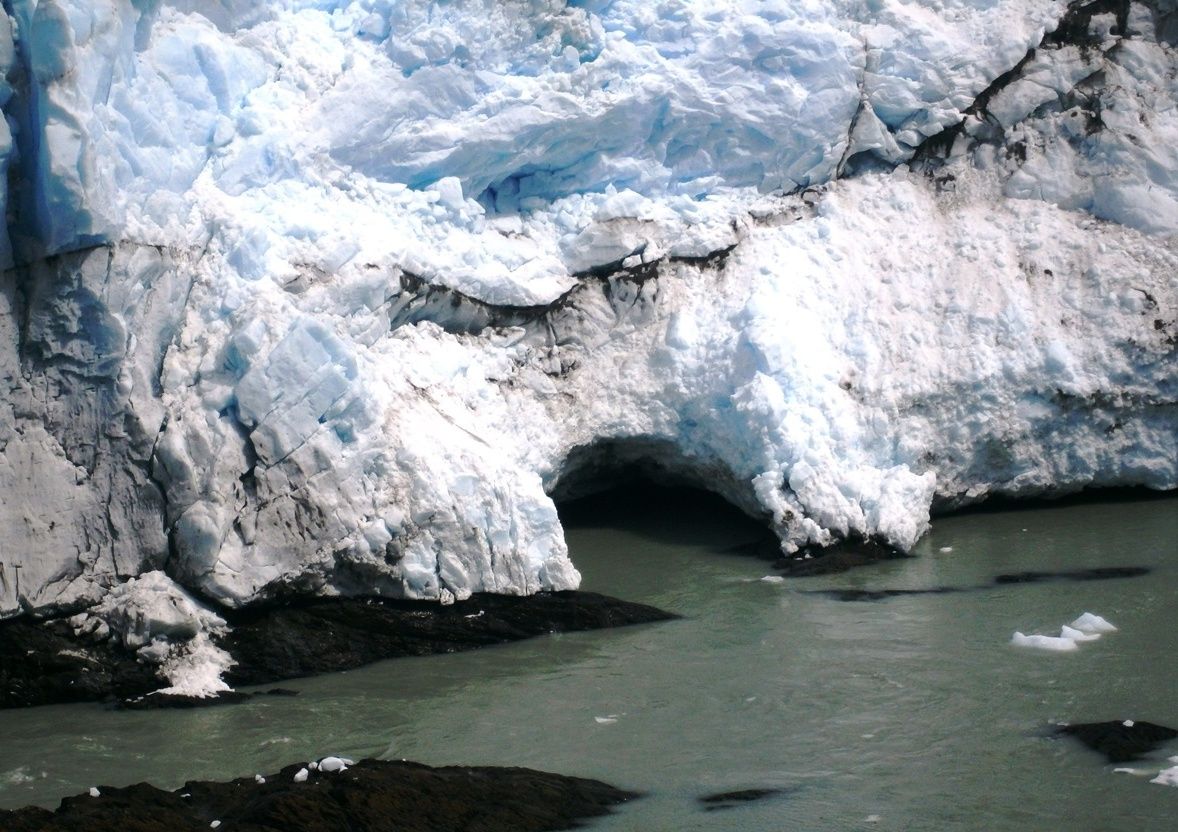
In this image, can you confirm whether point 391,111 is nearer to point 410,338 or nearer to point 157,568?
point 410,338

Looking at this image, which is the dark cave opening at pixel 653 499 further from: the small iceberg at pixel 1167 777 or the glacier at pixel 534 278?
the small iceberg at pixel 1167 777

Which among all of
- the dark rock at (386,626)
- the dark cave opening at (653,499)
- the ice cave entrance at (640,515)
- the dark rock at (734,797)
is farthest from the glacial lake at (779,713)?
the dark cave opening at (653,499)

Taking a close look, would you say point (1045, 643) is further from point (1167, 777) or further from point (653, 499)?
point (653, 499)

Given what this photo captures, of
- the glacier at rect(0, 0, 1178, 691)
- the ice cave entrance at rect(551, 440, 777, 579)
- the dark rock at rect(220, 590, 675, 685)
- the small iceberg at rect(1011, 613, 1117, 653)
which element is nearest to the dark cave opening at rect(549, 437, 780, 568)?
the ice cave entrance at rect(551, 440, 777, 579)

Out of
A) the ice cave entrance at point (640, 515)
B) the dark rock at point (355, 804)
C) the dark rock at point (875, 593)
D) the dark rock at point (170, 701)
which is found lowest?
the dark rock at point (355, 804)

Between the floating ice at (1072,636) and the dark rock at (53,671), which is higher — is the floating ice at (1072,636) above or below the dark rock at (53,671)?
below

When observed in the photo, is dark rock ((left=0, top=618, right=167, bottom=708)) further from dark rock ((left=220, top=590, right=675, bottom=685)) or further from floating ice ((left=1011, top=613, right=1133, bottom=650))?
floating ice ((left=1011, top=613, right=1133, bottom=650))

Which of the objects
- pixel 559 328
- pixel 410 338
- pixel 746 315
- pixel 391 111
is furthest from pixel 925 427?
pixel 391 111
